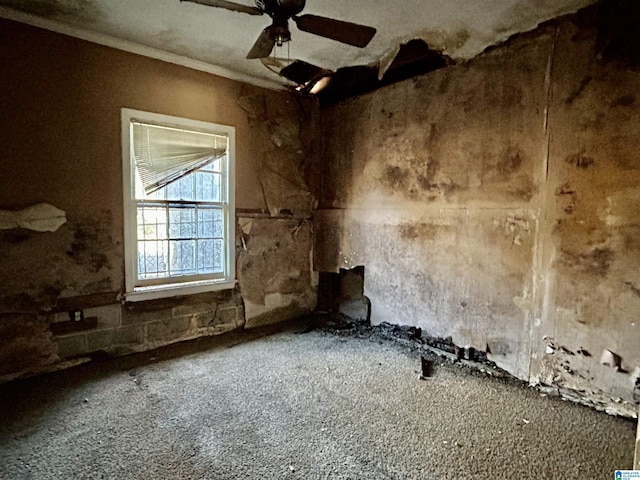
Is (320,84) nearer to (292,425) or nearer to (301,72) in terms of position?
(301,72)

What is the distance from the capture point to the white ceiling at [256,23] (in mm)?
2568

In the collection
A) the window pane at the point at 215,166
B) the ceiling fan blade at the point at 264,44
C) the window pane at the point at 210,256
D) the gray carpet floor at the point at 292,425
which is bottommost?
the gray carpet floor at the point at 292,425

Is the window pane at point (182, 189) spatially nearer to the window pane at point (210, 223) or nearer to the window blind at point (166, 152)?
the window blind at point (166, 152)

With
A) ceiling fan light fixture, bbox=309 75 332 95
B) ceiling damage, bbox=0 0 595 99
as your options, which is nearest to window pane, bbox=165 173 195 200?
ceiling damage, bbox=0 0 595 99

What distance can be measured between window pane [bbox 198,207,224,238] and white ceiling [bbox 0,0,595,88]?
148 centimetres

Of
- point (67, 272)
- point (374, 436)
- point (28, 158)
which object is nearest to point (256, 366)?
point (374, 436)

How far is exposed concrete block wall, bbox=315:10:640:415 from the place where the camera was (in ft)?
8.05

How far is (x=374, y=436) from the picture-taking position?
2.18 metres

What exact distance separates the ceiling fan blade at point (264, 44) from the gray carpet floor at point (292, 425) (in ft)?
8.07

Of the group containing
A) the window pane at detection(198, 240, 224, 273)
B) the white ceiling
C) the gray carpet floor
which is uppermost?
the white ceiling

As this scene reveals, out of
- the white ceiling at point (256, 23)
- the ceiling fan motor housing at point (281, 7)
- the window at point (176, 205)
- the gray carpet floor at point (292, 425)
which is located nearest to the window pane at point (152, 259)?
Result: the window at point (176, 205)

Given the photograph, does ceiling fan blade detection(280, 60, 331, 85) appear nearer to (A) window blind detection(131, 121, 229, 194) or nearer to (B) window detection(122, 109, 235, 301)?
(B) window detection(122, 109, 235, 301)

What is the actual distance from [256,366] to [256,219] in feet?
5.51

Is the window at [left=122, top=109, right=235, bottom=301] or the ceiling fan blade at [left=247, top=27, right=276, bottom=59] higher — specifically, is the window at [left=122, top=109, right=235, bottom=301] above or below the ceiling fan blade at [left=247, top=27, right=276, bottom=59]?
below
